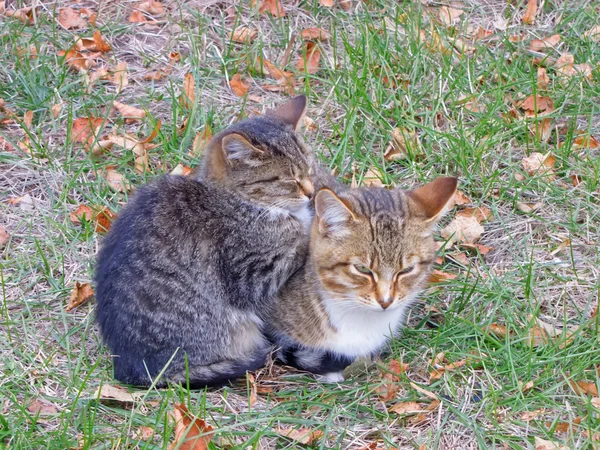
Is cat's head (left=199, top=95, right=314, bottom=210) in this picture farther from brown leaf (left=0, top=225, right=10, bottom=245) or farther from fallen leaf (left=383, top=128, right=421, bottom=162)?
brown leaf (left=0, top=225, right=10, bottom=245)

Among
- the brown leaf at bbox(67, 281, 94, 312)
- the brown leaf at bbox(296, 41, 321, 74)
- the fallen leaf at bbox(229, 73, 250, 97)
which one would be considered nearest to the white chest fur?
the brown leaf at bbox(67, 281, 94, 312)

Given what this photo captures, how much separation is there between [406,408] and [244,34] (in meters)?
3.56

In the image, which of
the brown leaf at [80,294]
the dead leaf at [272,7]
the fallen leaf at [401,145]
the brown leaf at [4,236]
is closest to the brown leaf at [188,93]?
the dead leaf at [272,7]

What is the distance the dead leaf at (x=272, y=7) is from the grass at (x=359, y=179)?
7cm

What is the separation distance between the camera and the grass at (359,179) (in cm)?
381

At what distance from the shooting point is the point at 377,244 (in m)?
4.05

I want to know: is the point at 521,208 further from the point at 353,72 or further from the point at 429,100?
the point at 353,72

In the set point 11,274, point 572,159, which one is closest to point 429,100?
point 572,159

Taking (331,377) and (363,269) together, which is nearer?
(363,269)

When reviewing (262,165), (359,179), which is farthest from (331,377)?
(359,179)

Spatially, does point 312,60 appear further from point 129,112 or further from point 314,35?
point 129,112

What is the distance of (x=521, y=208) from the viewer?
507 centimetres

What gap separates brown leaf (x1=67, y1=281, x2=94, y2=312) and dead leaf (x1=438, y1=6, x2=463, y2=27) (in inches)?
137

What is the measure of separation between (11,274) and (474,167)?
2963 millimetres
